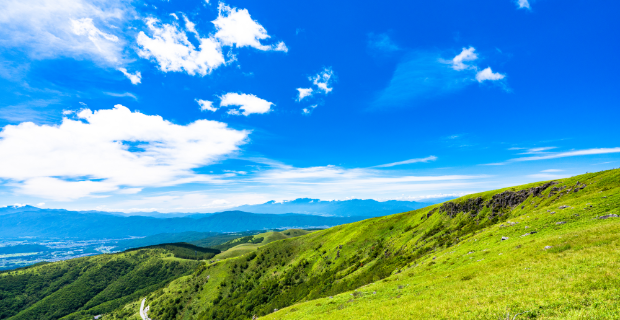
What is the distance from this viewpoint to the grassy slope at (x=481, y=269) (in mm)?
18031

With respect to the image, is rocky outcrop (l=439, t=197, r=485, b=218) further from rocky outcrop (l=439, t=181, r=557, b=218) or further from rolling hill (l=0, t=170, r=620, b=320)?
rolling hill (l=0, t=170, r=620, b=320)

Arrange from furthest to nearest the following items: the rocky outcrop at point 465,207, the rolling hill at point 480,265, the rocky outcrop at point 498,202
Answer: the rocky outcrop at point 465,207
the rocky outcrop at point 498,202
the rolling hill at point 480,265

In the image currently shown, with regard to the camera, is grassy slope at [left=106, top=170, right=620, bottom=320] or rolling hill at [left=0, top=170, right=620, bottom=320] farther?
rolling hill at [left=0, top=170, right=620, bottom=320]

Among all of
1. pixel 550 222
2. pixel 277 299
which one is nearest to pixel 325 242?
pixel 277 299

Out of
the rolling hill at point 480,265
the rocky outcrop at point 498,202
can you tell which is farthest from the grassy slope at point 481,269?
the rocky outcrop at point 498,202

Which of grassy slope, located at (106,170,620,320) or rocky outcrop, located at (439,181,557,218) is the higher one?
rocky outcrop, located at (439,181,557,218)

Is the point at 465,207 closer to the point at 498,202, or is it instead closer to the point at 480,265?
the point at 498,202

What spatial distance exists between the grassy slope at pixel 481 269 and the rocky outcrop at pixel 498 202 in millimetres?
1644

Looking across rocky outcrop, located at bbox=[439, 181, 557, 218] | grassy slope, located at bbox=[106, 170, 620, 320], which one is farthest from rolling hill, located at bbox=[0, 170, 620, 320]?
rocky outcrop, located at bbox=[439, 181, 557, 218]

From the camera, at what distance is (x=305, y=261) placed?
10162 cm

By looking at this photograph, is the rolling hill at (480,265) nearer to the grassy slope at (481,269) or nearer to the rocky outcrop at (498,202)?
the grassy slope at (481,269)

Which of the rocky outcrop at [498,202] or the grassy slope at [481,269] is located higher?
the rocky outcrop at [498,202]

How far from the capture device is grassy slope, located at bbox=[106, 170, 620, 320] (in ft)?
59.2

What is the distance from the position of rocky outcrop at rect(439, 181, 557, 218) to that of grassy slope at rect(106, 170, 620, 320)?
1.64m
